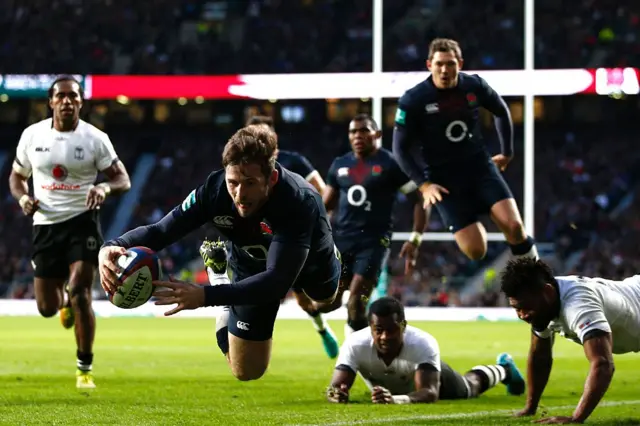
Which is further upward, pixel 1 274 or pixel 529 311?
pixel 529 311

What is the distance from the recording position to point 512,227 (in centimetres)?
941

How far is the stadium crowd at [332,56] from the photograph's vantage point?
27828 millimetres

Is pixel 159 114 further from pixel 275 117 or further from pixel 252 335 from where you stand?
pixel 252 335

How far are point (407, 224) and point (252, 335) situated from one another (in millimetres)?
21766

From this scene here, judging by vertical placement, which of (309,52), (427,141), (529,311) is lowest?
(529,311)

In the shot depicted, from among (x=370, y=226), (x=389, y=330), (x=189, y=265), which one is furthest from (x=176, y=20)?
(x=389, y=330)

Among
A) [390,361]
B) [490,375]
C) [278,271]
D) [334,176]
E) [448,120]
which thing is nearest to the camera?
[278,271]

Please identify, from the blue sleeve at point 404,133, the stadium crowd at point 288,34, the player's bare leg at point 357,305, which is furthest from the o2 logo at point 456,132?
the stadium crowd at point 288,34

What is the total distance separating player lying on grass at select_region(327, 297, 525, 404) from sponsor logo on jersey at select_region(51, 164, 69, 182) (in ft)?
8.90

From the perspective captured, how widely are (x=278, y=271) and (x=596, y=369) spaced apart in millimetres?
1725

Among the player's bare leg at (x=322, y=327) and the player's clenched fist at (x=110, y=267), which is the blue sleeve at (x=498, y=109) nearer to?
the player's bare leg at (x=322, y=327)

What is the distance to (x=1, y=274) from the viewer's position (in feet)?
92.1

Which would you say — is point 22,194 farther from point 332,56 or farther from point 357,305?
point 332,56

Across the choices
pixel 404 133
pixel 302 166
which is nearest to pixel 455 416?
pixel 404 133
